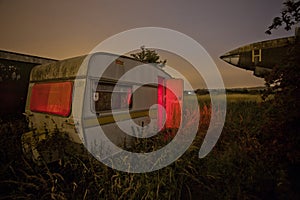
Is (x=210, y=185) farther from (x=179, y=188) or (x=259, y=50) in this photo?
(x=259, y=50)

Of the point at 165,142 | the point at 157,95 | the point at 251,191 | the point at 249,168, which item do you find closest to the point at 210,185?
the point at 251,191

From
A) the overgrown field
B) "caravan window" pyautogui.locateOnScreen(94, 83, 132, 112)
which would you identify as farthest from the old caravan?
the overgrown field

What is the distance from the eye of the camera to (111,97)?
4.32m

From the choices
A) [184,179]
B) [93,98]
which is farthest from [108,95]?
[184,179]

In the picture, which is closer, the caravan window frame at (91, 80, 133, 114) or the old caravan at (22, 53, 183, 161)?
the old caravan at (22, 53, 183, 161)

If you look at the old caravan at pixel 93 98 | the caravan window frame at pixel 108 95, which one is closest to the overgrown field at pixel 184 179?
the old caravan at pixel 93 98

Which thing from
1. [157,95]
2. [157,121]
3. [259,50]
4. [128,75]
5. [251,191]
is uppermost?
[259,50]

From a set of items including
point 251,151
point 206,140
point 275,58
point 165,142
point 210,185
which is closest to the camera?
point 210,185

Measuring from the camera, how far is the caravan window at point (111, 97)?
3.92 m

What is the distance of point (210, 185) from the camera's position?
3.18m

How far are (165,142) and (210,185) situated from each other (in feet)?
4.23

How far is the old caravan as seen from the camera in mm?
3643

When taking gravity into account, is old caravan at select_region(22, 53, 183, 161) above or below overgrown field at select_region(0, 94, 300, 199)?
above

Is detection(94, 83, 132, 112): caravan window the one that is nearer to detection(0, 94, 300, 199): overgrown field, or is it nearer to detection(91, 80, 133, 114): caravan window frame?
detection(91, 80, 133, 114): caravan window frame
